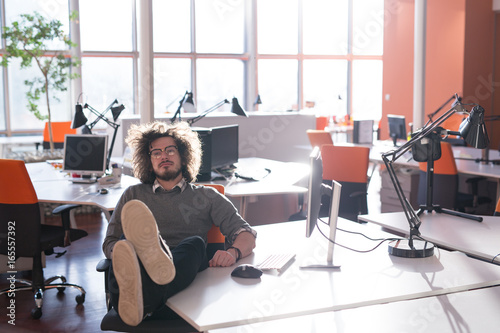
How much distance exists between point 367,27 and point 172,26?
4608 millimetres

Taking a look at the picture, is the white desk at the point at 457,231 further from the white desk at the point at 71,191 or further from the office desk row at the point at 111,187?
the white desk at the point at 71,191

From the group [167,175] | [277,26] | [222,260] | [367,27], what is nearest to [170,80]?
[277,26]

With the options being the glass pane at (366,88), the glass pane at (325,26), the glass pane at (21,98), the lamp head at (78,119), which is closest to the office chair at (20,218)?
the lamp head at (78,119)

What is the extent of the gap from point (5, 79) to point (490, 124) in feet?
27.2

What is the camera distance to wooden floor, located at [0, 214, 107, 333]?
3.49m

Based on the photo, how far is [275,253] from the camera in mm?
2486

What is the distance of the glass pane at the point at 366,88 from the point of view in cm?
1287

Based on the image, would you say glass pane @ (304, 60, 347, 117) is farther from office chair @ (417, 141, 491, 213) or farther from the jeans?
the jeans

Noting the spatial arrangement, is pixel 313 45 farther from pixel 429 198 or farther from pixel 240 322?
pixel 240 322

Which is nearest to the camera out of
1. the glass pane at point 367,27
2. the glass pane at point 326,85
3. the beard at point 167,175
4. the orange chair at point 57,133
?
the beard at point 167,175

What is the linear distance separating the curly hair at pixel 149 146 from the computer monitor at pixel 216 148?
1522mm

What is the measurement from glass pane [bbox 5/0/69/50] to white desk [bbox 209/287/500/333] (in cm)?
890

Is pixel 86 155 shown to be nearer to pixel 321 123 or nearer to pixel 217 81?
pixel 321 123

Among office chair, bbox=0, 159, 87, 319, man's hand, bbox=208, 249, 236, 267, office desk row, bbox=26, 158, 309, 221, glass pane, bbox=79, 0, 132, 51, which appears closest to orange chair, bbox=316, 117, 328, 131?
glass pane, bbox=79, 0, 132, 51
